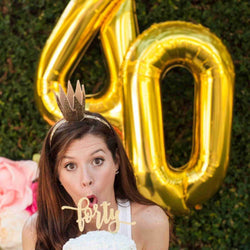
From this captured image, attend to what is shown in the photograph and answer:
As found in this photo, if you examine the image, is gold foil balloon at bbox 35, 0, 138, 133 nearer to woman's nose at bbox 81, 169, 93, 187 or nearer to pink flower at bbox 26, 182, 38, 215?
pink flower at bbox 26, 182, 38, 215

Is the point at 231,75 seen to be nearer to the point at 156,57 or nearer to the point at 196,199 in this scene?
the point at 156,57

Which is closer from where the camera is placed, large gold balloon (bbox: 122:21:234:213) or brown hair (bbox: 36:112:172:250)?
brown hair (bbox: 36:112:172:250)

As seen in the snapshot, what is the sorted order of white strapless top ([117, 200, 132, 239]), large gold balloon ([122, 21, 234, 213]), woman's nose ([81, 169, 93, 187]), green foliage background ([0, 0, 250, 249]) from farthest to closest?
green foliage background ([0, 0, 250, 249]) < large gold balloon ([122, 21, 234, 213]) < white strapless top ([117, 200, 132, 239]) < woman's nose ([81, 169, 93, 187])

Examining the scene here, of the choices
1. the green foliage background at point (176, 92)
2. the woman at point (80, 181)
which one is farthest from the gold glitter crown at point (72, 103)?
the green foliage background at point (176, 92)

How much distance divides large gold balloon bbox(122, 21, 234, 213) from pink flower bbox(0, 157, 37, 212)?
403mm

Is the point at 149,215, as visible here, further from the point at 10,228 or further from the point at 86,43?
the point at 86,43

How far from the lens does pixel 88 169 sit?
1.01 m

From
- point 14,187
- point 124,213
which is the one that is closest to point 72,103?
point 124,213

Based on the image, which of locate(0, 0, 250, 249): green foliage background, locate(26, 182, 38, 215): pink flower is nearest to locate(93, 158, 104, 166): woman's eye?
locate(26, 182, 38, 215): pink flower

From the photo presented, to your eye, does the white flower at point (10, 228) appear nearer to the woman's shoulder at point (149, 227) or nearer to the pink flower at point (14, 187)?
the pink flower at point (14, 187)

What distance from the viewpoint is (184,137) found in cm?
191

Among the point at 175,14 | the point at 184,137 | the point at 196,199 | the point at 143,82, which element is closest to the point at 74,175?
the point at 143,82

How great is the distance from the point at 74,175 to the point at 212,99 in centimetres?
70

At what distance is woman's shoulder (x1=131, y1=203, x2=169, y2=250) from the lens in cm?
121
